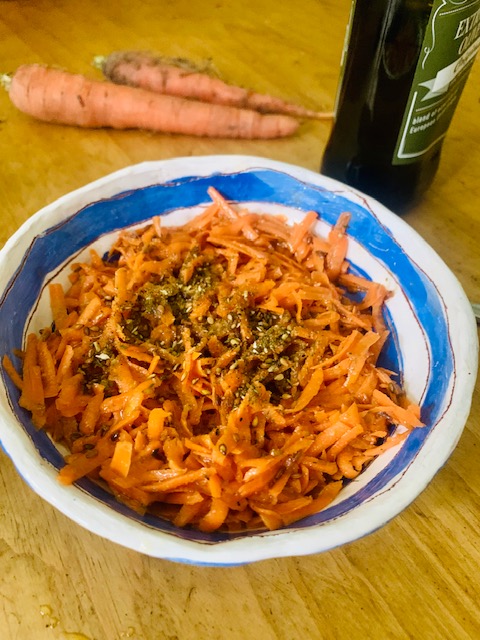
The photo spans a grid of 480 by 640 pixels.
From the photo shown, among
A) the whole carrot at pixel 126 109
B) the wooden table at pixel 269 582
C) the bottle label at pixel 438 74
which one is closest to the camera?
the wooden table at pixel 269 582

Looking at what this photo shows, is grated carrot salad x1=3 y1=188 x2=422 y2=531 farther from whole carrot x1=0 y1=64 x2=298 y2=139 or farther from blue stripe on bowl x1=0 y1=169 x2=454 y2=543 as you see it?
whole carrot x1=0 y1=64 x2=298 y2=139

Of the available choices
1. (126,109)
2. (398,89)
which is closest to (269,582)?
(398,89)

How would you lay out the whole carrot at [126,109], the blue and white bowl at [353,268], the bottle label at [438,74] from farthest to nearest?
the whole carrot at [126,109]
the bottle label at [438,74]
the blue and white bowl at [353,268]

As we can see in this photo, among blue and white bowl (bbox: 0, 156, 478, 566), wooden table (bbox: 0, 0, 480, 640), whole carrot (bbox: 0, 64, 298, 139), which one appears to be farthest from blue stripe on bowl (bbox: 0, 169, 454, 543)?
whole carrot (bbox: 0, 64, 298, 139)

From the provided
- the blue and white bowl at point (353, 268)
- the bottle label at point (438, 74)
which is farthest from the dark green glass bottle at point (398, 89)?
the blue and white bowl at point (353, 268)

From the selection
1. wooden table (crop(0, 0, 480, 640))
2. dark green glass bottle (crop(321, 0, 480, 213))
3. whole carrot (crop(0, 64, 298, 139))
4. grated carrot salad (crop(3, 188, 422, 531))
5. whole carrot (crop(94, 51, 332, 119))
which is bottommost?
wooden table (crop(0, 0, 480, 640))

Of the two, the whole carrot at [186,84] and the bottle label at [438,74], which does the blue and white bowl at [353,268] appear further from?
the whole carrot at [186,84]

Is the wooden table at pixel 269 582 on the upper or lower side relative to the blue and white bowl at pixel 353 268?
lower

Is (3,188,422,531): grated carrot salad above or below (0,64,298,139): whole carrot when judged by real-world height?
below
